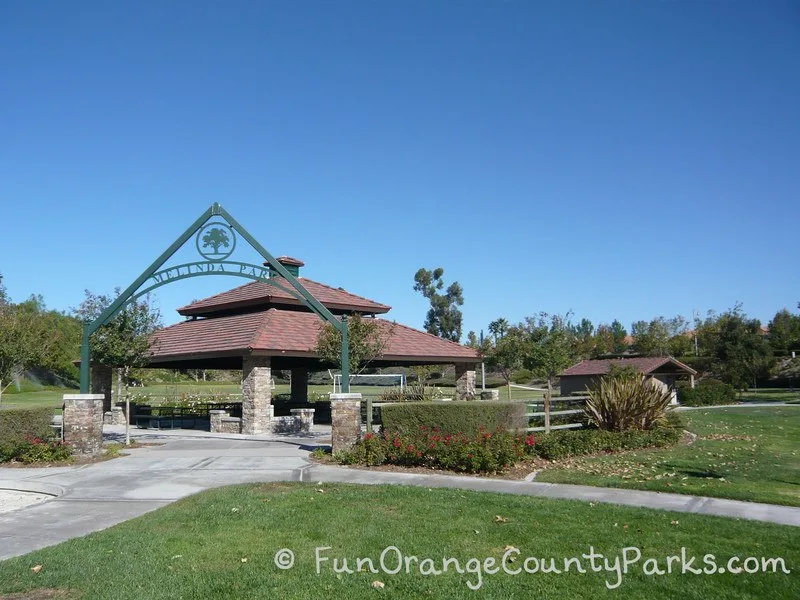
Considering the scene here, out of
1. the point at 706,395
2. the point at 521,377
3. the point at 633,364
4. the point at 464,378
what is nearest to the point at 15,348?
the point at 464,378

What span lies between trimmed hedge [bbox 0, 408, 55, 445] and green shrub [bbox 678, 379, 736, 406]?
3438cm

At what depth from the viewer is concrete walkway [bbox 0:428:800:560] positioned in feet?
28.0

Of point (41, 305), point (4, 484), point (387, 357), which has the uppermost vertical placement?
point (41, 305)

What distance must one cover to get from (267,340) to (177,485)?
10479mm

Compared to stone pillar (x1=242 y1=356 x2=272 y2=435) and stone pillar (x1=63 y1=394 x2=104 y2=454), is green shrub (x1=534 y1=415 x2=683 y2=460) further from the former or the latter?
Answer: stone pillar (x1=63 y1=394 x2=104 y2=454)

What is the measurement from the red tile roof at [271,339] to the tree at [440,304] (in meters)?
58.8

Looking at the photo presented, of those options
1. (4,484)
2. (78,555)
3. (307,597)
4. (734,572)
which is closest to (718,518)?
(734,572)

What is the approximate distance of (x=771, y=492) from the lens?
979 cm

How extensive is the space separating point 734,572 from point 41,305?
103451 mm

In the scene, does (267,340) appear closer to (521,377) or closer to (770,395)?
(770,395)

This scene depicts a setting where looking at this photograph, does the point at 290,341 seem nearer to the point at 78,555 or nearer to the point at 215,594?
the point at 78,555

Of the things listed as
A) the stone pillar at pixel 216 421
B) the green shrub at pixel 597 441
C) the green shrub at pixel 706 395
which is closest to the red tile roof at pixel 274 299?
the stone pillar at pixel 216 421

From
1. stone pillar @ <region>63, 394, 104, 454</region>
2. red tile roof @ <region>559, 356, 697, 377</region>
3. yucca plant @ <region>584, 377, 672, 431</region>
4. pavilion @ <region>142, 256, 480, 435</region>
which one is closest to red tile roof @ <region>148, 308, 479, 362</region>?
pavilion @ <region>142, 256, 480, 435</region>

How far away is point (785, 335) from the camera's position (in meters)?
62.8
